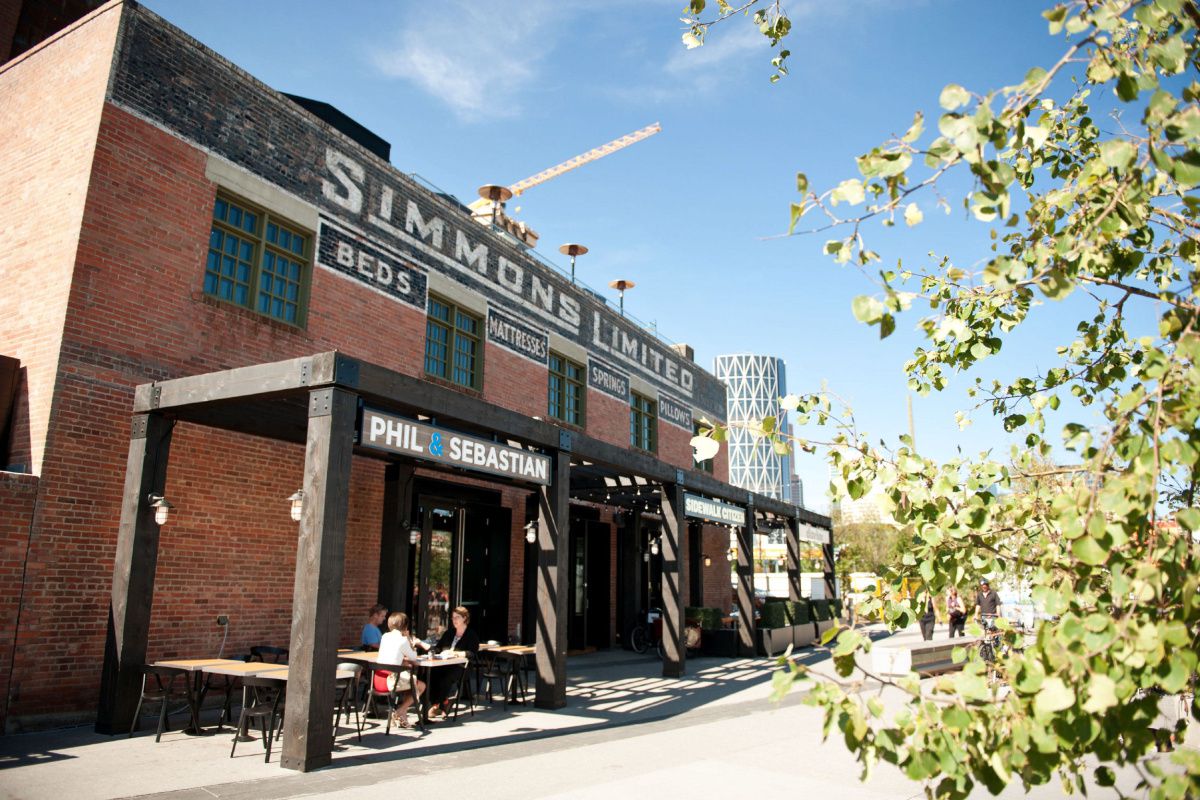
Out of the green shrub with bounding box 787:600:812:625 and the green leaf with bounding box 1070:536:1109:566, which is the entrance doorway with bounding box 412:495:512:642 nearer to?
the green shrub with bounding box 787:600:812:625

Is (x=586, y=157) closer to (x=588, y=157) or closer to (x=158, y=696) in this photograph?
(x=588, y=157)

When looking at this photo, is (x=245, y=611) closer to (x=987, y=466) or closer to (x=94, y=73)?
(x=94, y=73)

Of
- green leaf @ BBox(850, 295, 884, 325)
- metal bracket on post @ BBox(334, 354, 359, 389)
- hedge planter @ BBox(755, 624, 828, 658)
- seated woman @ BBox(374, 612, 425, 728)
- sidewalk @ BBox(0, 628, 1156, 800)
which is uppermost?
metal bracket on post @ BBox(334, 354, 359, 389)

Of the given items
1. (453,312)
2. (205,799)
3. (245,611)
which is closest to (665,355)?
(453,312)

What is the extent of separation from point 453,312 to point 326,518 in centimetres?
819

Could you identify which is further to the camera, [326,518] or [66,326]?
[66,326]

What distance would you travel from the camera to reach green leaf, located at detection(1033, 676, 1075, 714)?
1879 millimetres

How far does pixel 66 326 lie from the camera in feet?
28.9

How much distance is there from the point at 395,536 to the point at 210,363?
13.3 ft

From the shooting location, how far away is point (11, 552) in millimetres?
8148

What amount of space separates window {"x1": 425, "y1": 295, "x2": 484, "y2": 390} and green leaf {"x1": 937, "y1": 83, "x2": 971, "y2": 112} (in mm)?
12590

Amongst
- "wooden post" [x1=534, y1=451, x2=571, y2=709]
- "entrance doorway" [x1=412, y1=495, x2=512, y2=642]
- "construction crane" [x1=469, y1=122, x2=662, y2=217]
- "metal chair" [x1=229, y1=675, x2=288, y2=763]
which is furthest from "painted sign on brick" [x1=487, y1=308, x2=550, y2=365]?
"construction crane" [x1=469, y1=122, x2=662, y2=217]

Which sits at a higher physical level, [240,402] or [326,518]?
[240,402]

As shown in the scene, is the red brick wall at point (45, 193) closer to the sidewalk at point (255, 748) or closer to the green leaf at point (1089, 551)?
the sidewalk at point (255, 748)
